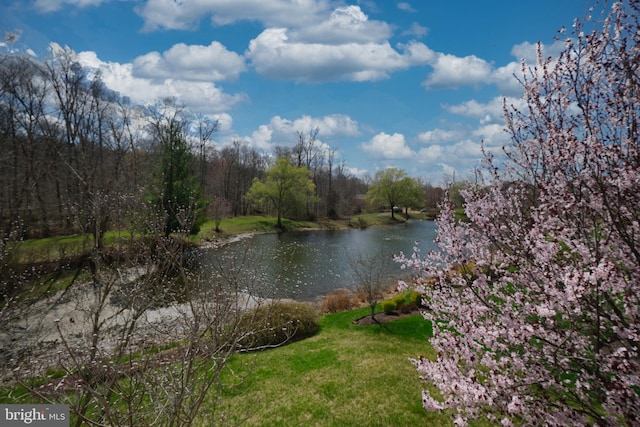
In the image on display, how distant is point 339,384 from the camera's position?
757 centimetres

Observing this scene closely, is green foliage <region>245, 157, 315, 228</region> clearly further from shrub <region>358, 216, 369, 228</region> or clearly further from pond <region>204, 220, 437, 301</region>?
shrub <region>358, 216, 369, 228</region>

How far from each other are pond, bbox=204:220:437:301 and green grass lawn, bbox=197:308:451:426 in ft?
6.95

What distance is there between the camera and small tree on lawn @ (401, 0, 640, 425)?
273cm

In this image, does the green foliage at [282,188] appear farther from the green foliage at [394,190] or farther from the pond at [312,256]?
the green foliage at [394,190]

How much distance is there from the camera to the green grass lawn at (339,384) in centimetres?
636

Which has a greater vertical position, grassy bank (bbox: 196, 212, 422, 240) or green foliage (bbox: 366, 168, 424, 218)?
green foliage (bbox: 366, 168, 424, 218)

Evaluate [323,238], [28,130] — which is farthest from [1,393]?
[323,238]

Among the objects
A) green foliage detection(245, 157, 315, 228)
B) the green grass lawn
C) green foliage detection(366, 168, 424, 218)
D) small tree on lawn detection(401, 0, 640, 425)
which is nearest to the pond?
the green grass lawn

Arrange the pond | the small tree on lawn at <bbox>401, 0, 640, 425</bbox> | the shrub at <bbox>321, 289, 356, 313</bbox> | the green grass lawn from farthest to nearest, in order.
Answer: the pond
the shrub at <bbox>321, 289, 356, 313</bbox>
the green grass lawn
the small tree on lawn at <bbox>401, 0, 640, 425</bbox>

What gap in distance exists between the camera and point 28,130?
80.8ft

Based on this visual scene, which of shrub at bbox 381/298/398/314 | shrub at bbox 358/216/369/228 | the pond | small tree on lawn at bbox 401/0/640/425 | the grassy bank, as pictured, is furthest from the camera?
shrub at bbox 358/216/369/228

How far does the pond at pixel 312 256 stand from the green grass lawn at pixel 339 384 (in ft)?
A: 6.95

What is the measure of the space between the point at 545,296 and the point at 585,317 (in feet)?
1.22

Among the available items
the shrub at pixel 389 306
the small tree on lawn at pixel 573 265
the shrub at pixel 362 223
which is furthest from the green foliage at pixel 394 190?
the small tree on lawn at pixel 573 265
